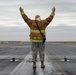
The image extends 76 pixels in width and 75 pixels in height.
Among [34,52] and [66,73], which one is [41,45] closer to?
[34,52]

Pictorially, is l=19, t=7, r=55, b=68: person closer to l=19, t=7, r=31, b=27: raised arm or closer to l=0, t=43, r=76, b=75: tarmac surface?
l=19, t=7, r=31, b=27: raised arm

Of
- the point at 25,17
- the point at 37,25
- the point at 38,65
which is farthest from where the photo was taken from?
the point at 38,65

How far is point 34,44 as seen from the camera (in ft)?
48.9

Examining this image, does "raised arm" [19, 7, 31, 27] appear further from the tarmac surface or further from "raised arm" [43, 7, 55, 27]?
the tarmac surface

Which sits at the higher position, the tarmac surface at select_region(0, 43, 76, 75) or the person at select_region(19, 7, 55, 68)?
the person at select_region(19, 7, 55, 68)

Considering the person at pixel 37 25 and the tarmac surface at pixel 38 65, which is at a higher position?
the person at pixel 37 25

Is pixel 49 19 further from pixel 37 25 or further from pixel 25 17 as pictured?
pixel 25 17

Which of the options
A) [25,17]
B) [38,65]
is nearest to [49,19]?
[25,17]

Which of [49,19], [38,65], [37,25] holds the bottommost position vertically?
[38,65]

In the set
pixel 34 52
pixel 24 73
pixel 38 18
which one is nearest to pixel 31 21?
pixel 38 18

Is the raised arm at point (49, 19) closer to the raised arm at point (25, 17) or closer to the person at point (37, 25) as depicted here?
the person at point (37, 25)

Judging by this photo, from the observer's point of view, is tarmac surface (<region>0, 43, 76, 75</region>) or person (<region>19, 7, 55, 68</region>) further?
person (<region>19, 7, 55, 68</region>)

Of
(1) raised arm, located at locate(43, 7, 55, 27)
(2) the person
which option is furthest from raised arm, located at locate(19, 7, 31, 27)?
(1) raised arm, located at locate(43, 7, 55, 27)

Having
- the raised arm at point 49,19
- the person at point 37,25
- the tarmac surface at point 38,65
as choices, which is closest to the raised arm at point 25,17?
the person at point 37,25
